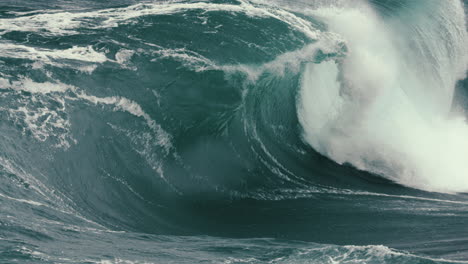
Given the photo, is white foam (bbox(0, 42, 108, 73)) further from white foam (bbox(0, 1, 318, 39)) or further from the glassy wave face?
white foam (bbox(0, 1, 318, 39))

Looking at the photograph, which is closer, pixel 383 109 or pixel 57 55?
pixel 57 55

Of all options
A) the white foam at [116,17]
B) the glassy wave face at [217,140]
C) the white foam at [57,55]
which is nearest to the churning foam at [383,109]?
the glassy wave face at [217,140]

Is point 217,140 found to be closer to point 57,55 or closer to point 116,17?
point 57,55

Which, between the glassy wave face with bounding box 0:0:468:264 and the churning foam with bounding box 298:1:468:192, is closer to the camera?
the glassy wave face with bounding box 0:0:468:264

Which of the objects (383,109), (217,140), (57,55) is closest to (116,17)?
(57,55)

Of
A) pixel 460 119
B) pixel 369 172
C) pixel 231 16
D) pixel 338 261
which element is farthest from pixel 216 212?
pixel 460 119

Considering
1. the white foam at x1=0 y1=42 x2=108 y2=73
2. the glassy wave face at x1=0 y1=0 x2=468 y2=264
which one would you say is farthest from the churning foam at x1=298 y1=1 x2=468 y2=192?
the white foam at x1=0 y1=42 x2=108 y2=73
